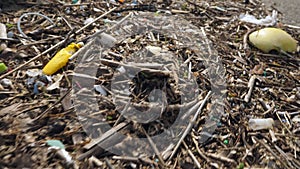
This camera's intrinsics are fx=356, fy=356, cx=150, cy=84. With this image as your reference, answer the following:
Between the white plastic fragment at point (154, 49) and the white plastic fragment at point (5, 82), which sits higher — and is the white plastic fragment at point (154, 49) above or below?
below

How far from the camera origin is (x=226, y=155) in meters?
1.95

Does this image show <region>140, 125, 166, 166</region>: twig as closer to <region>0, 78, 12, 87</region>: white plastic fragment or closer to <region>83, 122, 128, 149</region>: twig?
<region>83, 122, 128, 149</region>: twig

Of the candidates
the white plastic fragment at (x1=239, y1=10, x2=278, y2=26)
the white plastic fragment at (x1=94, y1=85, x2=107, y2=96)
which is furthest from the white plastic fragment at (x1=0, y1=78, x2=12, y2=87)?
the white plastic fragment at (x1=239, y1=10, x2=278, y2=26)

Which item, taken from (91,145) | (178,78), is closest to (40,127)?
(91,145)

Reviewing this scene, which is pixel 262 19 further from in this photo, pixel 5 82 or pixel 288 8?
pixel 5 82

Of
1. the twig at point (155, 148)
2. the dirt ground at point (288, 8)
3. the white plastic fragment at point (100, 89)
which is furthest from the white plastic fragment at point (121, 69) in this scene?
the dirt ground at point (288, 8)

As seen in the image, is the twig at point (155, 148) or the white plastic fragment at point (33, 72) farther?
the white plastic fragment at point (33, 72)

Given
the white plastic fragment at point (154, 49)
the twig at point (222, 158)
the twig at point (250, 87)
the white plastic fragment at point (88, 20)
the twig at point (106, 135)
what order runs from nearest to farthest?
the twig at point (106, 135), the twig at point (222, 158), the twig at point (250, 87), the white plastic fragment at point (154, 49), the white plastic fragment at point (88, 20)

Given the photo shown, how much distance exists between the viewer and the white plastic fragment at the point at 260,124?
2.15 m

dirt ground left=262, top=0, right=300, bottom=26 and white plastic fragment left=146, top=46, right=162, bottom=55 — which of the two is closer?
white plastic fragment left=146, top=46, right=162, bottom=55

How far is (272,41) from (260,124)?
3.34 ft

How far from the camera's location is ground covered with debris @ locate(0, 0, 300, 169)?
1.85m

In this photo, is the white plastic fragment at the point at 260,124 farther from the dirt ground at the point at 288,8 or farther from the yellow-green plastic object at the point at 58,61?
the dirt ground at the point at 288,8

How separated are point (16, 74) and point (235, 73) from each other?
150cm
